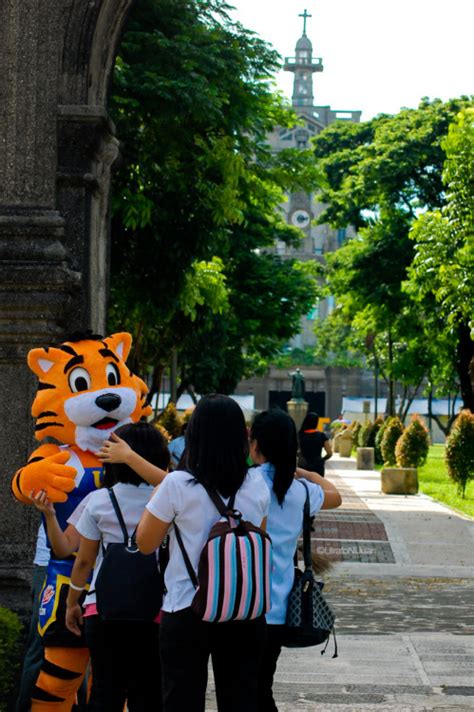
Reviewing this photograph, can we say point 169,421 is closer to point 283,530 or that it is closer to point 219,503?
point 283,530

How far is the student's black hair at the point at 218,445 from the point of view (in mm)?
4922

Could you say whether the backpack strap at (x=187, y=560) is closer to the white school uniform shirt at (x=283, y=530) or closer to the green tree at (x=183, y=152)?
the white school uniform shirt at (x=283, y=530)

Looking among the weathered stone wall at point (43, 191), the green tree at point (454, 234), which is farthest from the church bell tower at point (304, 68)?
the weathered stone wall at point (43, 191)

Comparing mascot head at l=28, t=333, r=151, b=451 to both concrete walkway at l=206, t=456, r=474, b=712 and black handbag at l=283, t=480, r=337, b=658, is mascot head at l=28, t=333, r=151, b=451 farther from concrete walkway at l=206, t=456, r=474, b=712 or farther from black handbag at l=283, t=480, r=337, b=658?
concrete walkway at l=206, t=456, r=474, b=712

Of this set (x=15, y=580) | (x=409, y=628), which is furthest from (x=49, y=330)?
(x=409, y=628)

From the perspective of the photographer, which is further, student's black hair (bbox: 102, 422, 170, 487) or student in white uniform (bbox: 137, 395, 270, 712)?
student's black hair (bbox: 102, 422, 170, 487)

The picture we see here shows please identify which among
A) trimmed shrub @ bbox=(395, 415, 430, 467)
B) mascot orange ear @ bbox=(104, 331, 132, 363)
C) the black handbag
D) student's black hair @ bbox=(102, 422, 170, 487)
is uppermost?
mascot orange ear @ bbox=(104, 331, 132, 363)

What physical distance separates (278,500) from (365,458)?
38.0m

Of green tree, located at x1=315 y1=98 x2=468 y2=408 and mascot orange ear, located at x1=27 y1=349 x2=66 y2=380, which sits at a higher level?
green tree, located at x1=315 y1=98 x2=468 y2=408

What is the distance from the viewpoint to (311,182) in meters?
21.4

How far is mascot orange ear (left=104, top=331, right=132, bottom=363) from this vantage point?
676cm

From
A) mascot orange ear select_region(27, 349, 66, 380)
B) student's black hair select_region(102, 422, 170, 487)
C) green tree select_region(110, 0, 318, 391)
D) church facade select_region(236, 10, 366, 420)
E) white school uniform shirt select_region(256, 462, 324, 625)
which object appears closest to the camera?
student's black hair select_region(102, 422, 170, 487)

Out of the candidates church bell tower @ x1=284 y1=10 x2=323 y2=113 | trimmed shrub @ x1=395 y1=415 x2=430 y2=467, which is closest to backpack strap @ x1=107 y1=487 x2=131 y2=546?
trimmed shrub @ x1=395 y1=415 x2=430 y2=467

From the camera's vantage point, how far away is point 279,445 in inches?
234
